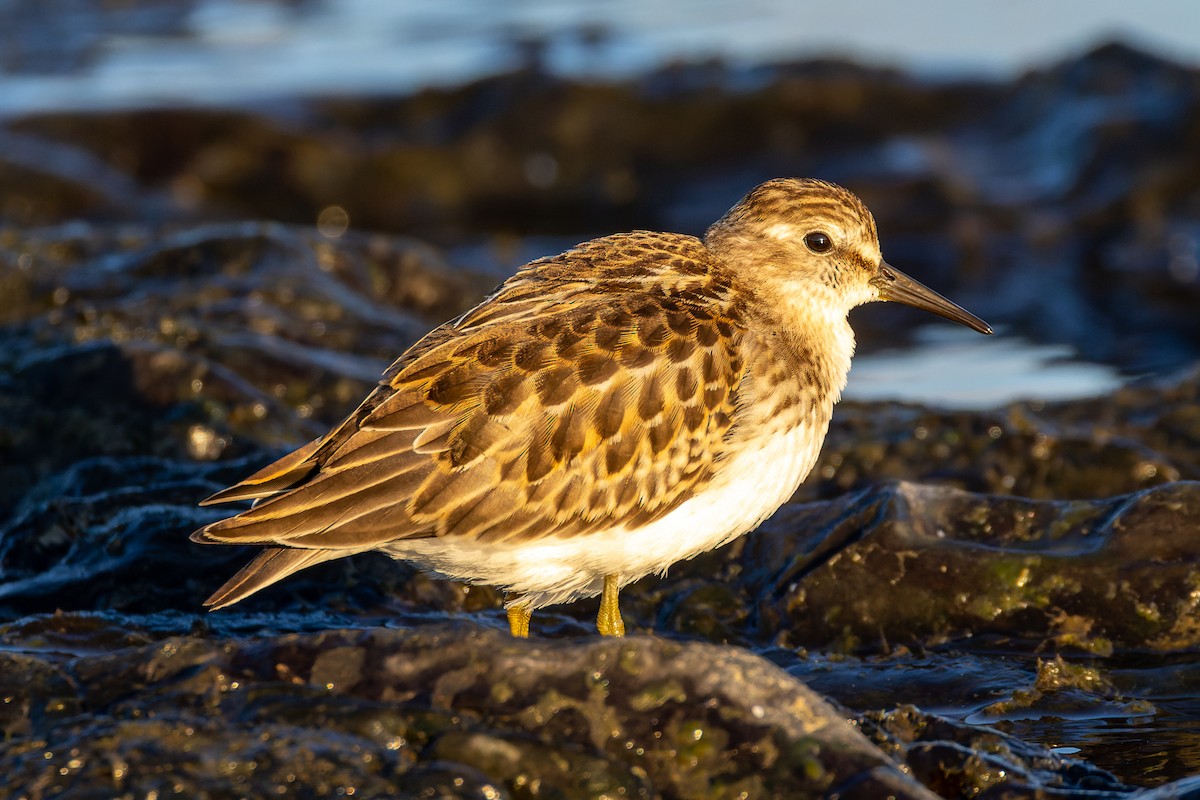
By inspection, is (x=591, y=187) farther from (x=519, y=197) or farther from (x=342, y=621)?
(x=342, y=621)

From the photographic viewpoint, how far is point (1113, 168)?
13.5m

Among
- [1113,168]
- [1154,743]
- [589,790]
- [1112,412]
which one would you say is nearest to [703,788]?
[589,790]

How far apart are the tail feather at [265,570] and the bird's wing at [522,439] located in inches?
2.9

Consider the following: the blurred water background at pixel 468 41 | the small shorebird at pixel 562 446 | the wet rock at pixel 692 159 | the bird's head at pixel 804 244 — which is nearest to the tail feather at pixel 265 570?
the small shorebird at pixel 562 446

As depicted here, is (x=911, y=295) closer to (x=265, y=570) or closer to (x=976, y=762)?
(x=976, y=762)

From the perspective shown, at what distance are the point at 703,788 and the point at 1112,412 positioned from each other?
17.2 ft

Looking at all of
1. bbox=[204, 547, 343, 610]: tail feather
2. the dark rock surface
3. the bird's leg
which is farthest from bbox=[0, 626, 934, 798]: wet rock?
the bird's leg

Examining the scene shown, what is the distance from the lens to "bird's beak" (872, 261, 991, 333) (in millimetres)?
6758

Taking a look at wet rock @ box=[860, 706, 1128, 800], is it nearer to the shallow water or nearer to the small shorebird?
the small shorebird

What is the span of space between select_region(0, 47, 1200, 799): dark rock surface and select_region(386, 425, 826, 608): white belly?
418 millimetres

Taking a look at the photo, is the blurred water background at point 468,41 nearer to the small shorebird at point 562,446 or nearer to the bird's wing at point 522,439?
the small shorebird at point 562,446

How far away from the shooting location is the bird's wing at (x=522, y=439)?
212 inches

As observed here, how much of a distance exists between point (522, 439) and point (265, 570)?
1023mm

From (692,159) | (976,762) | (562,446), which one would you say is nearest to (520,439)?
(562,446)
